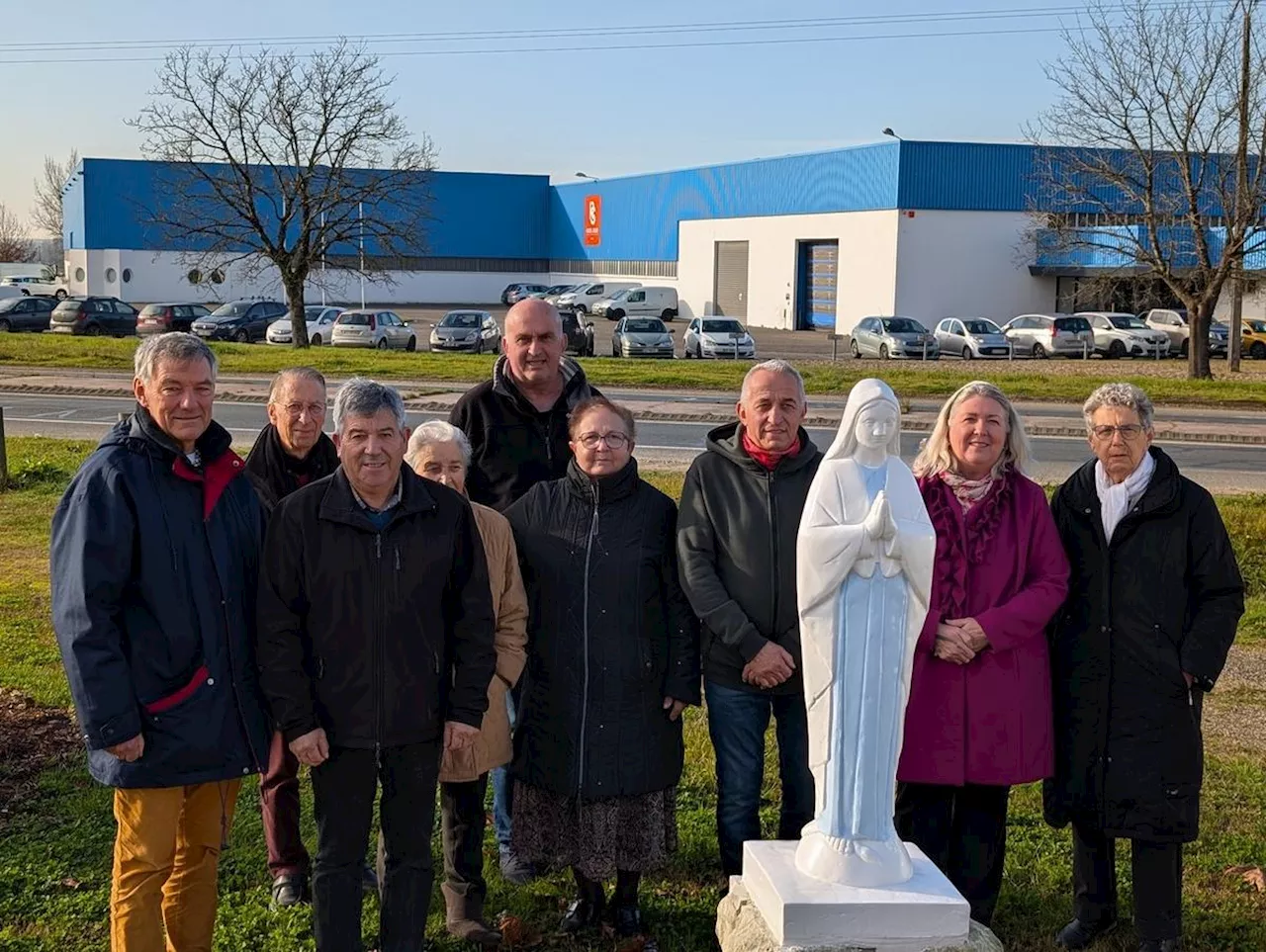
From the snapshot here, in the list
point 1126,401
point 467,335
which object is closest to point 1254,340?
point 467,335

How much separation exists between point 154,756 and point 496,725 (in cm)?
122

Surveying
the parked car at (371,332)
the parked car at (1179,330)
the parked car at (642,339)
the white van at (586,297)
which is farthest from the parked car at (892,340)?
the white van at (586,297)

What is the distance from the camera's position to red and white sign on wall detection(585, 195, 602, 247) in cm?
6912

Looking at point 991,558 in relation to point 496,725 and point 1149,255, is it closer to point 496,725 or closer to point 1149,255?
point 496,725

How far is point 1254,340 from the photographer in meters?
37.8

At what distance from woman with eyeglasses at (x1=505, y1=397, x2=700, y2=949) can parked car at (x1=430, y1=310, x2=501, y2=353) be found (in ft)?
102

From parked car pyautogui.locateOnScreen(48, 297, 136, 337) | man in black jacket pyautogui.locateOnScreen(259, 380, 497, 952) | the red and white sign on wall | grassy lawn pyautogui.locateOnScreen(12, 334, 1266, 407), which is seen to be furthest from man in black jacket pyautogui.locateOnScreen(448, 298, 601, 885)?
the red and white sign on wall

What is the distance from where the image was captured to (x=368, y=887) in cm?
529

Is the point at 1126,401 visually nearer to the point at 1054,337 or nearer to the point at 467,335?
the point at 467,335

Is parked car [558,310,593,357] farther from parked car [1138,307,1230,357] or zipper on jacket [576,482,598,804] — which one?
zipper on jacket [576,482,598,804]

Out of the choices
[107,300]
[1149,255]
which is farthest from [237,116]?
[1149,255]

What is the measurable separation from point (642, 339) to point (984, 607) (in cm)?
2974

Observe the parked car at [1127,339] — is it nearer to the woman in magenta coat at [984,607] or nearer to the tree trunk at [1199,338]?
the tree trunk at [1199,338]

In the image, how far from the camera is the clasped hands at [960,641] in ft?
14.9
